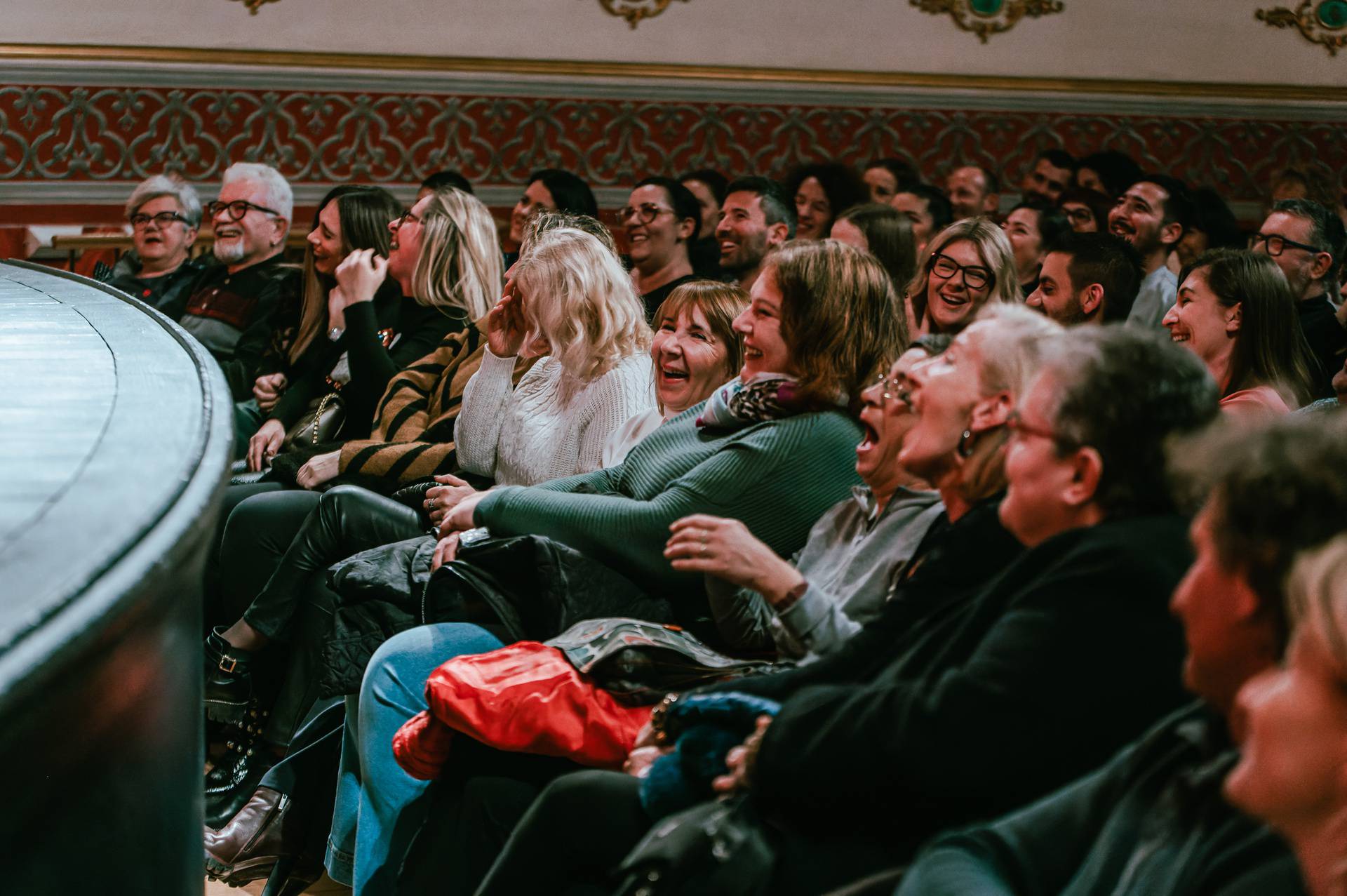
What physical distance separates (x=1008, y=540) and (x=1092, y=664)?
0.31 m

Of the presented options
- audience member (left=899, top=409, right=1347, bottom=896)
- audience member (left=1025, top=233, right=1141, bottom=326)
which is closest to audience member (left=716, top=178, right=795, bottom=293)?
audience member (left=1025, top=233, right=1141, bottom=326)

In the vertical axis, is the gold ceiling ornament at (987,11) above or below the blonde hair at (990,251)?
above

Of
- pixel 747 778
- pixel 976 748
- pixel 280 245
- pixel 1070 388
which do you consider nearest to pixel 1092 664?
pixel 976 748

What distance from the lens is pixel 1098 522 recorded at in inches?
46.5

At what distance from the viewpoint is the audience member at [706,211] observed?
4355 mm

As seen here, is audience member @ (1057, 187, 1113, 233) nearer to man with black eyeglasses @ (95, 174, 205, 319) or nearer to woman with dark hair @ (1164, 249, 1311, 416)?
woman with dark hair @ (1164, 249, 1311, 416)

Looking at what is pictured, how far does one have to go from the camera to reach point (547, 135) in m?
5.77

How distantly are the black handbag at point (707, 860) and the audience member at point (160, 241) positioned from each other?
140 inches

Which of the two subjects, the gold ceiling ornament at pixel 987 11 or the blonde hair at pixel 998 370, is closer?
the blonde hair at pixel 998 370

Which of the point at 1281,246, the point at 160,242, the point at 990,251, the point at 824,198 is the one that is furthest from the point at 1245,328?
the point at 160,242

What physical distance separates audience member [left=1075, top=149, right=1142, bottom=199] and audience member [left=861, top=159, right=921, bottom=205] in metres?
0.56

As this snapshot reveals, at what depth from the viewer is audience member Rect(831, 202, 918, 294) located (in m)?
3.59

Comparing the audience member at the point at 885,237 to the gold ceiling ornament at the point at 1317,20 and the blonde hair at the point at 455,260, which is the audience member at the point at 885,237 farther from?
the gold ceiling ornament at the point at 1317,20

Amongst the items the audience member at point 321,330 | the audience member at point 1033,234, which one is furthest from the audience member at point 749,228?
the audience member at point 321,330
